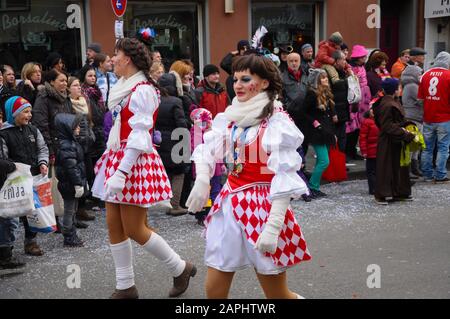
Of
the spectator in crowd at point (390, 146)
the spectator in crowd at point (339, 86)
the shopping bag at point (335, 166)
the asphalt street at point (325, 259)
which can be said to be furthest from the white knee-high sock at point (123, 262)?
the spectator in crowd at point (339, 86)

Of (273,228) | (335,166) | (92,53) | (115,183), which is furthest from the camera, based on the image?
(92,53)

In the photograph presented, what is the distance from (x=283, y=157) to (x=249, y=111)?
0.35 m

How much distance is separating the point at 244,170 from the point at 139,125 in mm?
1129

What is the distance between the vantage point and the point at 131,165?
457 cm

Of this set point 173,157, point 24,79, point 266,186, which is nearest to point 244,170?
point 266,186

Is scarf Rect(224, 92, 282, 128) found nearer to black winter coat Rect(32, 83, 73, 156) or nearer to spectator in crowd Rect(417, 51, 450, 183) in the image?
black winter coat Rect(32, 83, 73, 156)

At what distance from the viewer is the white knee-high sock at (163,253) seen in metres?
4.79

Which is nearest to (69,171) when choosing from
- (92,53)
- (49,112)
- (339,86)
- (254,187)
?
(49,112)

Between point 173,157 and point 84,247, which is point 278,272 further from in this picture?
point 173,157

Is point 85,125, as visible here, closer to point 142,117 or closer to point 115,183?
point 142,117

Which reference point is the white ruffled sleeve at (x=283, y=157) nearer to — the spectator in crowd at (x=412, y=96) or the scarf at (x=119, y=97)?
the scarf at (x=119, y=97)

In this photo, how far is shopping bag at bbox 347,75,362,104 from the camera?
962cm

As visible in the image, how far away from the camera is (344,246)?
6262 millimetres

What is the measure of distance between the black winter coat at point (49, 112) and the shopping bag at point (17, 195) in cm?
129
